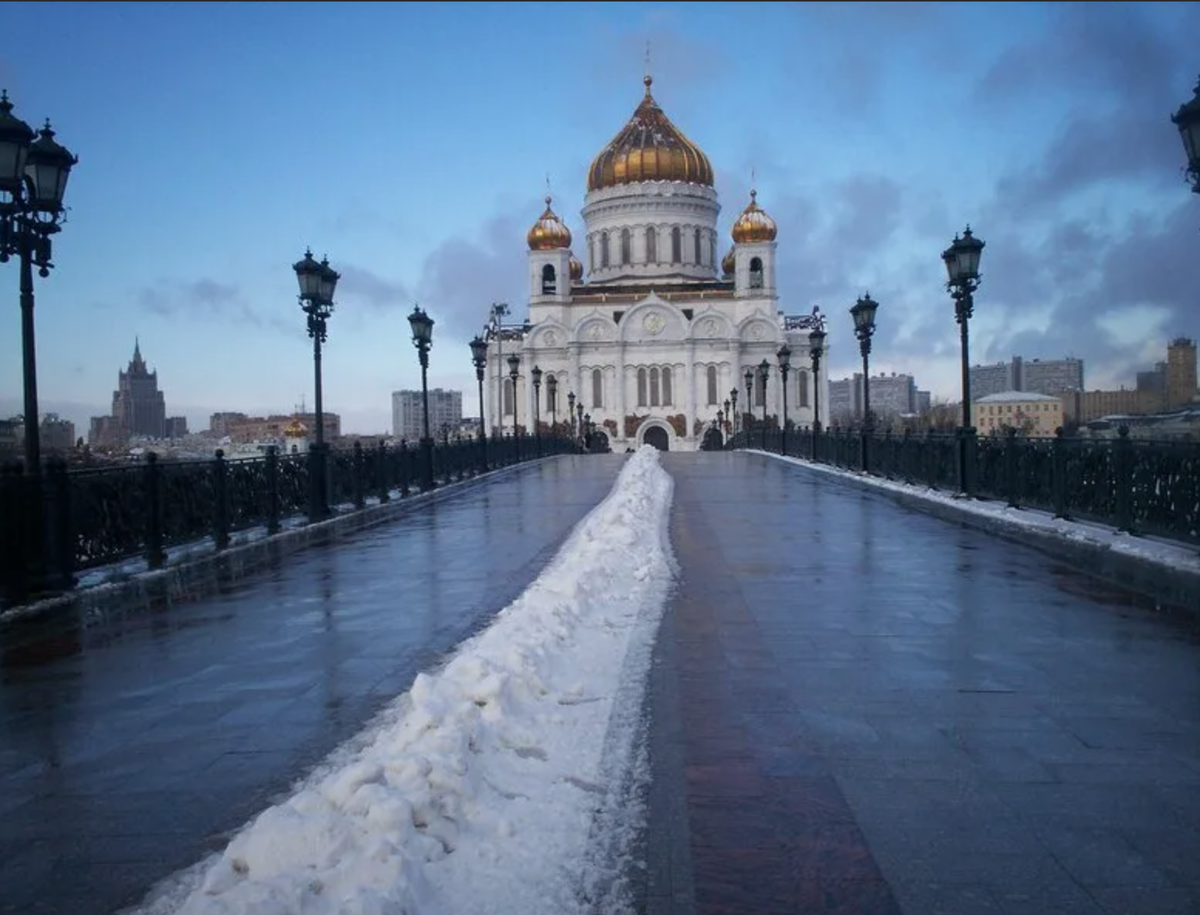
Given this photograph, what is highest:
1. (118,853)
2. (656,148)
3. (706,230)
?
(656,148)

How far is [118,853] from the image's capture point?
13.3ft

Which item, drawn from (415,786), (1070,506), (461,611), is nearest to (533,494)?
(1070,506)

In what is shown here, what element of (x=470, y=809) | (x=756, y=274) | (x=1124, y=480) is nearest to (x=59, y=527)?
(x=470, y=809)

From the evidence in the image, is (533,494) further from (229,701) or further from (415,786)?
(415,786)

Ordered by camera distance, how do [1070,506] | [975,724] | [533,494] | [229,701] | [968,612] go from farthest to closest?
[533,494]
[1070,506]
[968,612]
[229,701]
[975,724]

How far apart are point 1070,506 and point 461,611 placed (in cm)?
828

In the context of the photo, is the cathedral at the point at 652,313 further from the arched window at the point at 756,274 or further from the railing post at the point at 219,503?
the railing post at the point at 219,503

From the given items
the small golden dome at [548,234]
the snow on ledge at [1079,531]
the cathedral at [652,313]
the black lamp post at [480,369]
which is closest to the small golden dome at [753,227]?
the cathedral at [652,313]

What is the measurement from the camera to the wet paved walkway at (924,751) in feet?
12.0

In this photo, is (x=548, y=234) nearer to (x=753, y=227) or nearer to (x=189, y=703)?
(x=753, y=227)

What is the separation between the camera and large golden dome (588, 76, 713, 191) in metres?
88.0

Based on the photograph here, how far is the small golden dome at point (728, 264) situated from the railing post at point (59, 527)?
8722cm

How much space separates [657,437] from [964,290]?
234ft

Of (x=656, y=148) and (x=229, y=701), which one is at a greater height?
(x=656, y=148)
